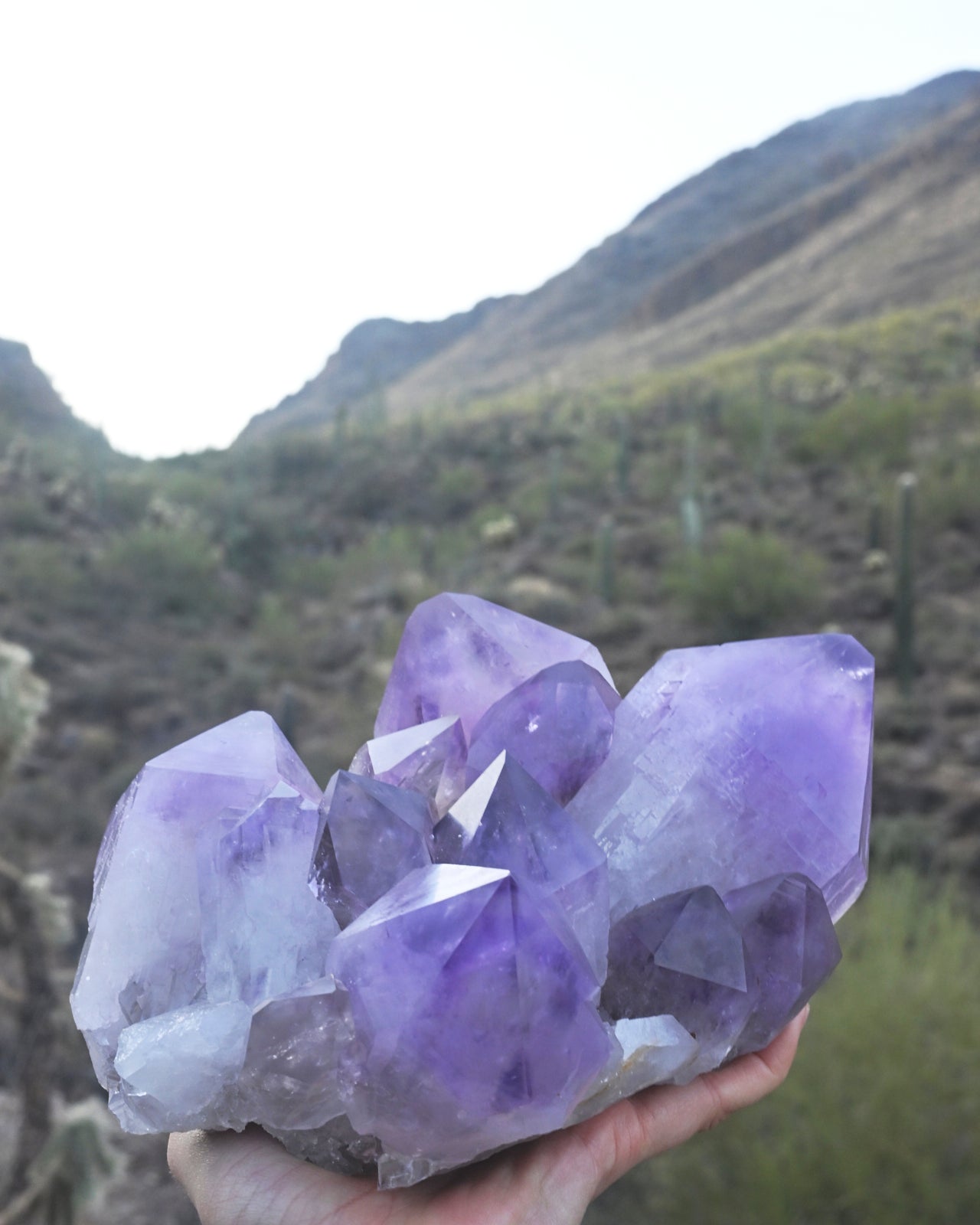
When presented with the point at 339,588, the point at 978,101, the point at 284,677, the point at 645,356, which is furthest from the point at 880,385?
the point at 978,101

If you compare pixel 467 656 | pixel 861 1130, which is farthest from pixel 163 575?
pixel 467 656

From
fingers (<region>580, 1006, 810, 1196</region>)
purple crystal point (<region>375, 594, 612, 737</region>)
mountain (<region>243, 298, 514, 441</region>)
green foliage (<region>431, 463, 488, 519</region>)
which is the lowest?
green foliage (<region>431, 463, 488, 519</region>)

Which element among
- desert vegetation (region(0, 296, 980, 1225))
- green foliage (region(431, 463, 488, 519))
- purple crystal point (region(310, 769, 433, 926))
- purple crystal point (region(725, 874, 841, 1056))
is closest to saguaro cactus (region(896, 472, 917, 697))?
desert vegetation (region(0, 296, 980, 1225))

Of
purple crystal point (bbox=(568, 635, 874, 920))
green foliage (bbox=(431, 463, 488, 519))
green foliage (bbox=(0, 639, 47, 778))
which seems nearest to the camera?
purple crystal point (bbox=(568, 635, 874, 920))

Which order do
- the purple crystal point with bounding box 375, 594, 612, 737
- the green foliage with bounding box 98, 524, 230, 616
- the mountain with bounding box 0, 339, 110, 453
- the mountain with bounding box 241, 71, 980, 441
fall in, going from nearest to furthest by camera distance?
the purple crystal point with bounding box 375, 594, 612, 737 < the green foliage with bounding box 98, 524, 230, 616 < the mountain with bounding box 0, 339, 110, 453 < the mountain with bounding box 241, 71, 980, 441

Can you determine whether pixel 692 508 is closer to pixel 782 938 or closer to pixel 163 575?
pixel 163 575

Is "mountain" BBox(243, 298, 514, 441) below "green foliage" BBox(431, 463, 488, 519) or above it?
above

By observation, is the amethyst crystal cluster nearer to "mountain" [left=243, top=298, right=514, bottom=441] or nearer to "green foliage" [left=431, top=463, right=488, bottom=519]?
"green foliage" [left=431, top=463, right=488, bottom=519]

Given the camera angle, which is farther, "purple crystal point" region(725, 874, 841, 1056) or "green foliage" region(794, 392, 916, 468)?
"green foliage" region(794, 392, 916, 468)

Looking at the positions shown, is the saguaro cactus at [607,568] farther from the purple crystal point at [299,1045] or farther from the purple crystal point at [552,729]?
the purple crystal point at [299,1045]
